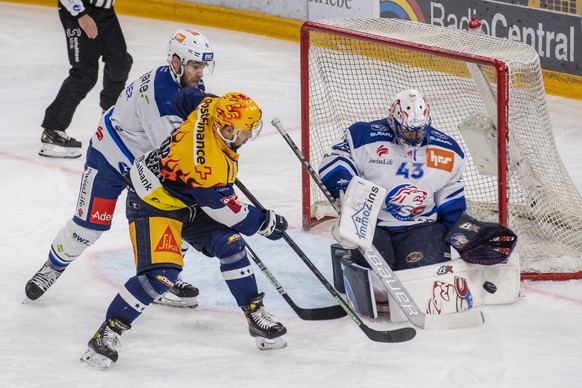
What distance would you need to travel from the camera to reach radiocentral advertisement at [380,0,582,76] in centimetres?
716

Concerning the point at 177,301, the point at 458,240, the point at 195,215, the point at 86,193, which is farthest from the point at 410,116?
the point at 86,193

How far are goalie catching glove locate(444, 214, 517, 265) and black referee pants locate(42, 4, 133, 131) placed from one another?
2783 mm

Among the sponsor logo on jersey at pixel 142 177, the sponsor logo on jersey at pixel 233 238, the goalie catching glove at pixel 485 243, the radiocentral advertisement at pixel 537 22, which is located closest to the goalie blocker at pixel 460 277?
the goalie catching glove at pixel 485 243

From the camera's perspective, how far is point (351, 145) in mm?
4660

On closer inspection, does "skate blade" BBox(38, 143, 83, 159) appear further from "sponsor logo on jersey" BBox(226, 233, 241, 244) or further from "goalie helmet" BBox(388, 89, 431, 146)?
"sponsor logo on jersey" BBox(226, 233, 241, 244)

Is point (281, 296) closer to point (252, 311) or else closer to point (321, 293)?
point (321, 293)

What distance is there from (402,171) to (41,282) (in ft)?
4.70

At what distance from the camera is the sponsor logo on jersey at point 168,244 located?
13.1 feet

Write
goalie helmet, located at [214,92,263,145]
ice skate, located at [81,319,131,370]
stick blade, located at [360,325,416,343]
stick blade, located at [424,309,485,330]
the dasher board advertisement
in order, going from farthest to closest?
1. the dasher board advertisement
2. stick blade, located at [424,309,485,330]
3. stick blade, located at [360,325,416,343]
4. ice skate, located at [81,319,131,370]
5. goalie helmet, located at [214,92,263,145]

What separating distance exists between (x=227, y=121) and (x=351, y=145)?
899 mm

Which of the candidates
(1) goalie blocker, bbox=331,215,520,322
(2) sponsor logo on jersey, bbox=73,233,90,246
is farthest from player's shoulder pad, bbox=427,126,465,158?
(2) sponsor logo on jersey, bbox=73,233,90,246

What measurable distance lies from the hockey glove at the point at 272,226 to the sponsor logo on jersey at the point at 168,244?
0.29 meters

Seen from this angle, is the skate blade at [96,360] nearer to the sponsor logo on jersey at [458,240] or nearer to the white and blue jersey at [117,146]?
the white and blue jersey at [117,146]

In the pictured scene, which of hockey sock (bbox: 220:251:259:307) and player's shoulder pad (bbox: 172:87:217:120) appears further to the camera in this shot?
player's shoulder pad (bbox: 172:87:217:120)
